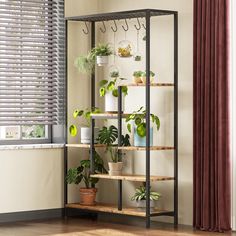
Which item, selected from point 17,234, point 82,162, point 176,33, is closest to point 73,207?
point 82,162

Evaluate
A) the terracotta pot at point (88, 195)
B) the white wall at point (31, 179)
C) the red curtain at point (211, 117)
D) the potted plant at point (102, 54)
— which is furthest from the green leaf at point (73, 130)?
the red curtain at point (211, 117)

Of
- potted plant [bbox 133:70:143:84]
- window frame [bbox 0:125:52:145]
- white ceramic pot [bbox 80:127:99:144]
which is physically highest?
potted plant [bbox 133:70:143:84]

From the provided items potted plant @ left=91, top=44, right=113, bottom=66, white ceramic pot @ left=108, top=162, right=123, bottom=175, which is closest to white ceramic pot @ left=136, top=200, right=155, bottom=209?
white ceramic pot @ left=108, top=162, right=123, bottom=175

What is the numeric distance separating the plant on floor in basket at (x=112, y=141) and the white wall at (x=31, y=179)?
1.74 feet

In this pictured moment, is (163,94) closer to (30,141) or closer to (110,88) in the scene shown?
(110,88)

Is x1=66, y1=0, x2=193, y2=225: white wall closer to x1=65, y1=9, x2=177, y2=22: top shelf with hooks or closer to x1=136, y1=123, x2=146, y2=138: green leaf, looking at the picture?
x1=65, y1=9, x2=177, y2=22: top shelf with hooks

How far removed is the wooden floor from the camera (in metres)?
6.87

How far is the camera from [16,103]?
773cm

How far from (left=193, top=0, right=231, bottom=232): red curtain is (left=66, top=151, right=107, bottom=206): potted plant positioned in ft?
3.79

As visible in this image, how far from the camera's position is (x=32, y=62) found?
25.6ft

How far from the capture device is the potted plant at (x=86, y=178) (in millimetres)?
7801

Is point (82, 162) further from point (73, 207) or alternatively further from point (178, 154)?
point (178, 154)

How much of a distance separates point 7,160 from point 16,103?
587 mm

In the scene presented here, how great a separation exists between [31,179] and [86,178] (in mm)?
564
